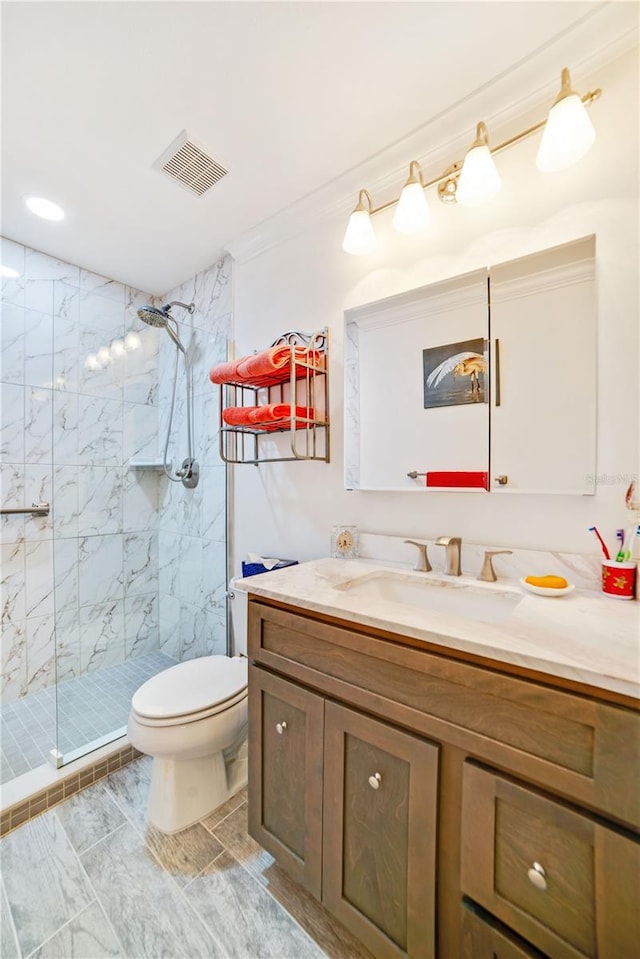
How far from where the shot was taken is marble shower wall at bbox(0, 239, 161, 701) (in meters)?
1.91

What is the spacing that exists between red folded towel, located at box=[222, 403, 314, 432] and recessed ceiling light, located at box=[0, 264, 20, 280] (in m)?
1.40

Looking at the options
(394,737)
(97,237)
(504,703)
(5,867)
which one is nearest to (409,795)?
(394,737)

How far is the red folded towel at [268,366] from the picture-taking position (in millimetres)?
1406

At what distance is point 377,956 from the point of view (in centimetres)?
83

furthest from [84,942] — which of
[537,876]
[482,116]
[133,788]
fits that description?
[482,116]

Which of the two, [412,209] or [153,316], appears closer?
[412,209]

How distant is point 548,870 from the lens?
0.61 meters

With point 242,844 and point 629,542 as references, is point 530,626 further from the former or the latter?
point 242,844

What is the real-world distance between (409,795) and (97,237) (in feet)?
8.23

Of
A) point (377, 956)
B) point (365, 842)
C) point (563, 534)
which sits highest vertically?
point (563, 534)

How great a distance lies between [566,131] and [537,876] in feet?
5.25

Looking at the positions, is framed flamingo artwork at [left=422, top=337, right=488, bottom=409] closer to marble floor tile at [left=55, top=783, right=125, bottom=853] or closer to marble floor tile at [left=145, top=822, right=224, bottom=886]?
marble floor tile at [left=145, top=822, right=224, bottom=886]

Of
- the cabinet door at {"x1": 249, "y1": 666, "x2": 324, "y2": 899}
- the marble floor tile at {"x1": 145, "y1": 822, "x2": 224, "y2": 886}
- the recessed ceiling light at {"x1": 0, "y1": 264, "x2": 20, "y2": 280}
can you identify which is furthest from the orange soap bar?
the recessed ceiling light at {"x1": 0, "y1": 264, "x2": 20, "y2": 280}

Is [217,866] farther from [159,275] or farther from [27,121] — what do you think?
[159,275]
